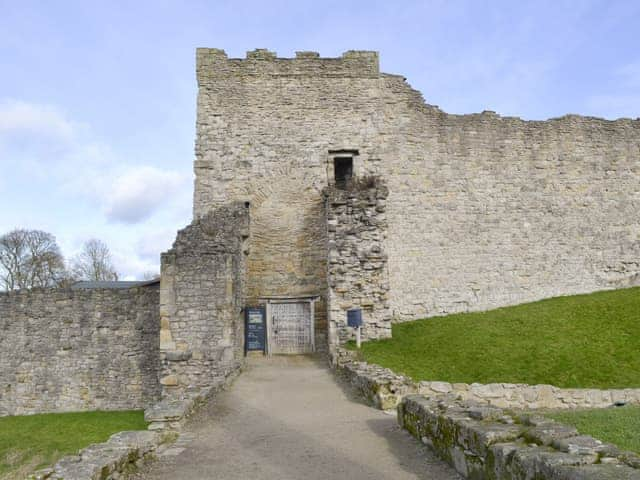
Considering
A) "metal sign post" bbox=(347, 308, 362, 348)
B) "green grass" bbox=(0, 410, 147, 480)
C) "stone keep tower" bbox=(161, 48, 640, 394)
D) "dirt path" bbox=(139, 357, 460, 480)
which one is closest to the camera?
"dirt path" bbox=(139, 357, 460, 480)

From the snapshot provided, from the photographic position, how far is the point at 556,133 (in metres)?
19.2

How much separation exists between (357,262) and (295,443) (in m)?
7.95

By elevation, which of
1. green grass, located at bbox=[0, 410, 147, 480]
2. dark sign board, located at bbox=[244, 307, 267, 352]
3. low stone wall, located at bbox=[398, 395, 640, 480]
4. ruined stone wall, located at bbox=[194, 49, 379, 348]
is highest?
ruined stone wall, located at bbox=[194, 49, 379, 348]

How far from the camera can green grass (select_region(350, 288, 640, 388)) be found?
10.9 m

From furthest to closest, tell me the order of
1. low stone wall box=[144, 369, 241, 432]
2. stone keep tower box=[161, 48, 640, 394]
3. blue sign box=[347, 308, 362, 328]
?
1. stone keep tower box=[161, 48, 640, 394]
2. blue sign box=[347, 308, 362, 328]
3. low stone wall box=[144, 369, 241, 432]

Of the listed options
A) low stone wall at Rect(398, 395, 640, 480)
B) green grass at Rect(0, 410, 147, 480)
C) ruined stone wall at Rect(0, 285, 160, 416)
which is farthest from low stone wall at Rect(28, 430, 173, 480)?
ruined stone wall at Rect(0, 285, 160, 416)

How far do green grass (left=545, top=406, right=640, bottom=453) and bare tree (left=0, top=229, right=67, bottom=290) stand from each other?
107 ft

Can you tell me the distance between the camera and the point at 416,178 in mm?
18438

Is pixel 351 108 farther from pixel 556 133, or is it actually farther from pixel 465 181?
pixel 556 133

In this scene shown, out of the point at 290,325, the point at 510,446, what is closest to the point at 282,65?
the point at 290,325

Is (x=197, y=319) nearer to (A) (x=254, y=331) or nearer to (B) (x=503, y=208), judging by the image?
(A) (x=254, y=331)

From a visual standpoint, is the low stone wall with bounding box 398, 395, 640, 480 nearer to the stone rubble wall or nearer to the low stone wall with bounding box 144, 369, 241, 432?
the low stone wall with bounding box 144, 369, 241, 432

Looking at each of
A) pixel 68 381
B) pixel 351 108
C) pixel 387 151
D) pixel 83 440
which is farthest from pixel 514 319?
pixel 68 381

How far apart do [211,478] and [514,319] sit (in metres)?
11.9
